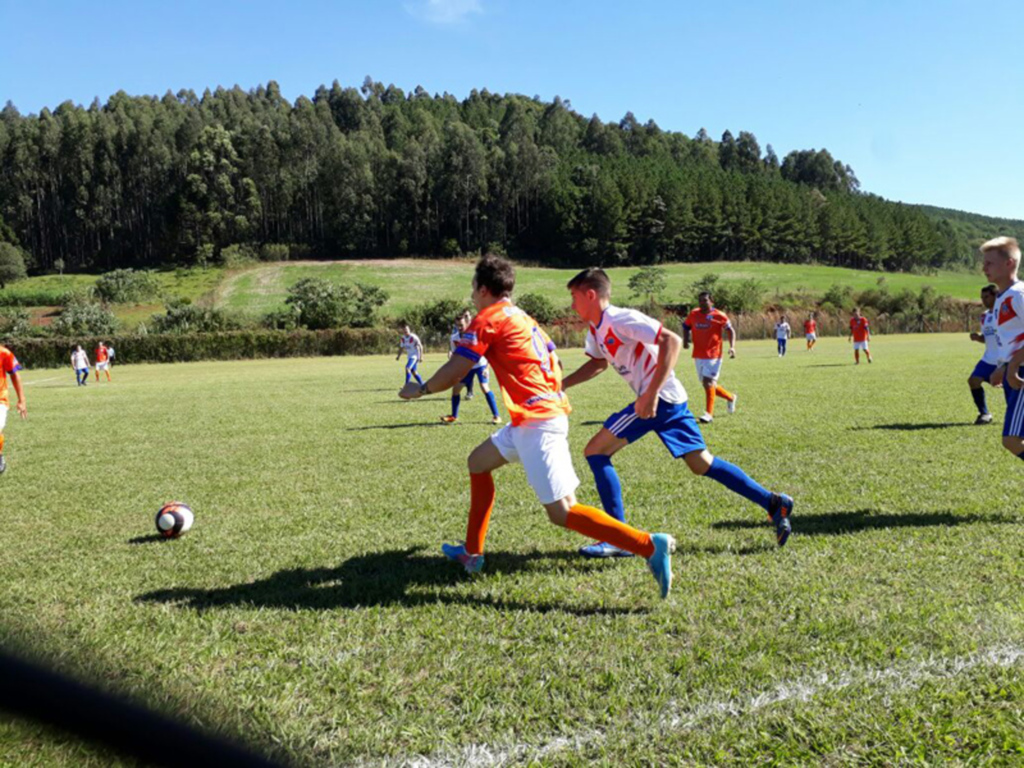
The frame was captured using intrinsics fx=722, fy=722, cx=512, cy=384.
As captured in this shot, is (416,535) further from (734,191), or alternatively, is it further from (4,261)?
(734,191)

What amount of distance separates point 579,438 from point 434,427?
3010 mm

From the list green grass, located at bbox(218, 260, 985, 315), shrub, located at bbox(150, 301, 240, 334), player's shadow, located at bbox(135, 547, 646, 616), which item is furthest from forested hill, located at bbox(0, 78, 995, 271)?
player's shadow, located at bbox(135, 547, 646, 616)

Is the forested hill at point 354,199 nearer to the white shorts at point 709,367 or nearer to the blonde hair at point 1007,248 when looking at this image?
the white shorts at point 709,367

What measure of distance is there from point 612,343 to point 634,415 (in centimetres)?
56

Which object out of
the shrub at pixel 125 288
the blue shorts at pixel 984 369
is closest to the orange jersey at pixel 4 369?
the blue shorts at pixel 984 369

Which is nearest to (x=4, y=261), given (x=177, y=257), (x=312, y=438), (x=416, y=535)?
(x=177, y=257)

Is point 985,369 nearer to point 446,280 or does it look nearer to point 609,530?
Result: point 609,530

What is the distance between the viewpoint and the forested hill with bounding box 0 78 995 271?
359ft

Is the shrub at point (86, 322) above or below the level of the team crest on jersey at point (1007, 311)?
below

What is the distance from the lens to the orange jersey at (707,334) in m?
12.8

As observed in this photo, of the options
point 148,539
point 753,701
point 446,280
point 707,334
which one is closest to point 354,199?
point 446,280

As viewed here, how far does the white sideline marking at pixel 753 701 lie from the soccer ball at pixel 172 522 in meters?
4.05

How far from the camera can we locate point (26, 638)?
90 cm

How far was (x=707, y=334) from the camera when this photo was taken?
12.8 m
